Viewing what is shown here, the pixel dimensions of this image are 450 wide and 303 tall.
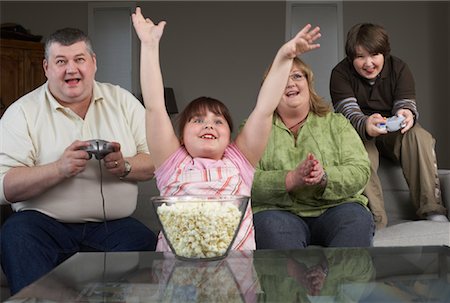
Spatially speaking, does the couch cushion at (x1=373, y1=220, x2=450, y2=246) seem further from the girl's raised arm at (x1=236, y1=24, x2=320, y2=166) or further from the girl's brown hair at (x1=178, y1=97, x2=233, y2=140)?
the girl's brown hair at (x1=178, y1=97, x2=233, y2=140)

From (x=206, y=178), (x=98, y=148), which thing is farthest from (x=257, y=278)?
(x=98, y=148)

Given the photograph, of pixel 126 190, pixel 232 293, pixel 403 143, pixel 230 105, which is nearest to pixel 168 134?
pixel 126 190

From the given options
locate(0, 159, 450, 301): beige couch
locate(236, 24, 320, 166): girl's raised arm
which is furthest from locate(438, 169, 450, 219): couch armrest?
locate(236, 24, 320, 166): girl's raised arm

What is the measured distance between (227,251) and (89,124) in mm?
992

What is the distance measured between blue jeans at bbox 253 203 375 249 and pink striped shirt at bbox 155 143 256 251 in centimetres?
22

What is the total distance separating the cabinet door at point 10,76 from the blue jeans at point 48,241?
173 inches

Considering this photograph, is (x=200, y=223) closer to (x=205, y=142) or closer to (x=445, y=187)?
(x=205, y=142)

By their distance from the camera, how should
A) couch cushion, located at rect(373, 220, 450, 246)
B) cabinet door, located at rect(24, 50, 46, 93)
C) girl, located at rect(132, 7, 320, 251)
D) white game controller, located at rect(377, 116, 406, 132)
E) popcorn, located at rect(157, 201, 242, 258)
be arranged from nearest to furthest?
popcorn, located at rect(157, 201, 242, 258) < girl, located at rect(132, 7, 320, 251) < couch cushion, located at rect(373, 220, 450, 246) < white game controller, located at rect(377, 116, 406, 132) < cabinet door, located at rect(24, 50, 46, 93)

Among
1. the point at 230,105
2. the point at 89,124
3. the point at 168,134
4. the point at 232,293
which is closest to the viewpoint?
the point at 232,293

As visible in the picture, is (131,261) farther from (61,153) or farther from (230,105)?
(230,105)

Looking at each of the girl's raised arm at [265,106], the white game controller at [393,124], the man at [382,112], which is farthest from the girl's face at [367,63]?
the girl's raised arm at [265,106]

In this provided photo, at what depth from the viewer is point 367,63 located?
2.79m

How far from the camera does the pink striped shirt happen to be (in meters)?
1.79

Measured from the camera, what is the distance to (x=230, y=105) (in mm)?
7008
